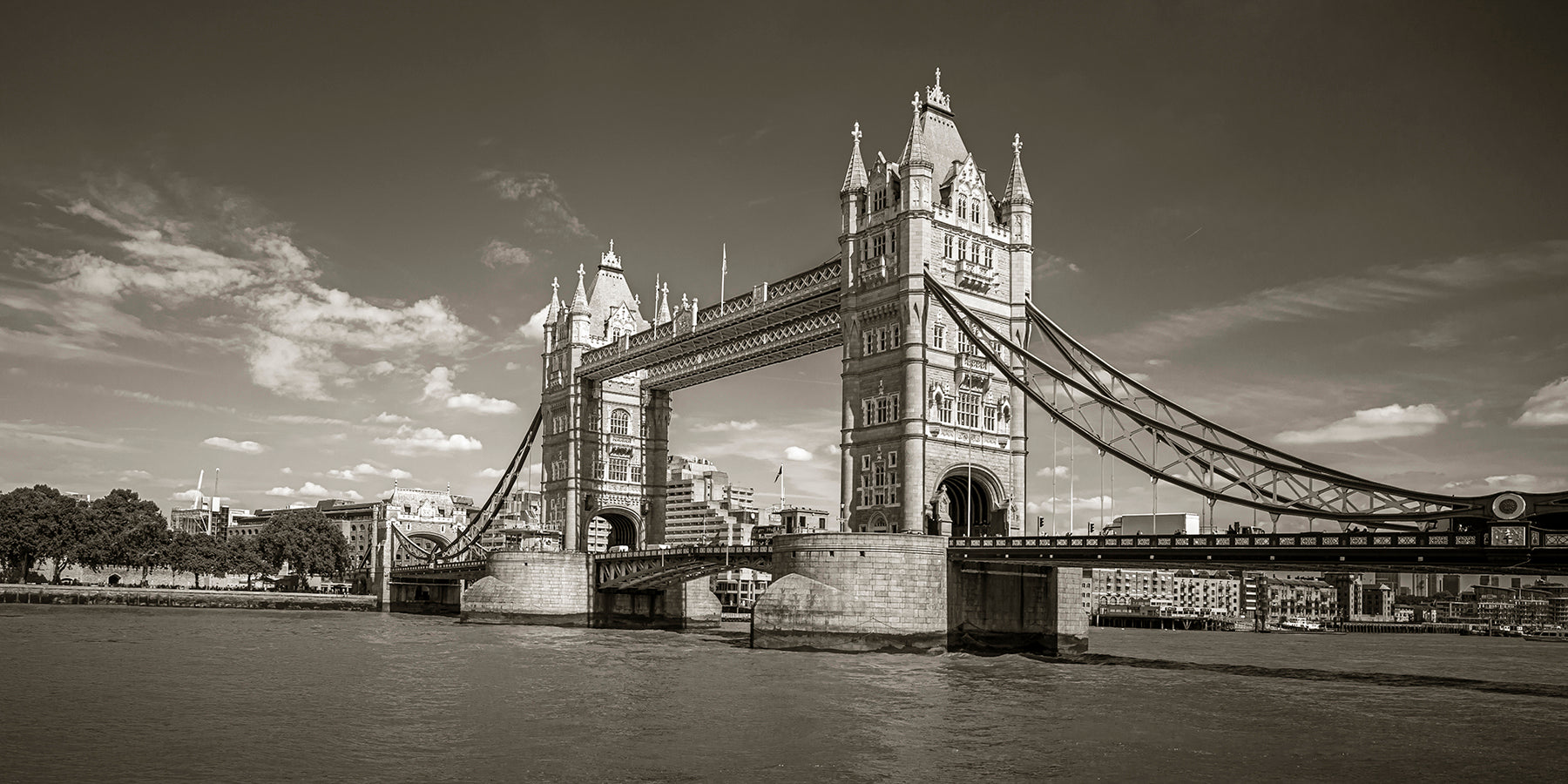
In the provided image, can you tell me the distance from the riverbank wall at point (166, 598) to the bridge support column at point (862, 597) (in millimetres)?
80497

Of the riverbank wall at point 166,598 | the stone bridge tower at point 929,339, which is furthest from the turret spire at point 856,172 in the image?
the riverbank wall at point 166,598

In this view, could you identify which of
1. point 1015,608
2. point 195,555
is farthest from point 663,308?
point 195,555

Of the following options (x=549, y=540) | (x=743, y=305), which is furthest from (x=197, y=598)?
(x=743, y=305)

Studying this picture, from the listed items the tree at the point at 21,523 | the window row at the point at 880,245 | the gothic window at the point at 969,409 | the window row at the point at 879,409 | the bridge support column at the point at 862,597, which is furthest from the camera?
the tree at the point at 21,523

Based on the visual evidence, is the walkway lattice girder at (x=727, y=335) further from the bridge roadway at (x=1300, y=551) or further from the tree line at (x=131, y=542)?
the tree line at (x=131, y=542)

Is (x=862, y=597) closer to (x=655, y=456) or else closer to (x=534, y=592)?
(x=534, y=592)

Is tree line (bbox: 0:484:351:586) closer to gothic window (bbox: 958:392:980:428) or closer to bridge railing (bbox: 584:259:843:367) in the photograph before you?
bridge railing (bbox: 584:259:843:367)

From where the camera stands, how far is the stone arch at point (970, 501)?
6644cm

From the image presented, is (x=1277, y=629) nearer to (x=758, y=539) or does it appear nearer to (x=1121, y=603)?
(x=1121, y=603)

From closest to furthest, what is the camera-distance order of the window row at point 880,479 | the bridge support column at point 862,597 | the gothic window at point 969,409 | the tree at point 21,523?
the bridge support column at point 862,597 → the window row at point 880,479 → the gothic window at point 969,409 → the tree at point 21,523

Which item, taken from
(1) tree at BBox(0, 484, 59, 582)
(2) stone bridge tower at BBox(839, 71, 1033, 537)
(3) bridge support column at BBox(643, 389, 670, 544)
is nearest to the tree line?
(1) tree at BBox(0, 484, 59, 582)

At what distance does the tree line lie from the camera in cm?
12650

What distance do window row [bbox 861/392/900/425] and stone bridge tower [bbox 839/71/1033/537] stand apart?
75 millimetres

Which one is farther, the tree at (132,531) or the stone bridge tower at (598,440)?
the tree at (132,531)
